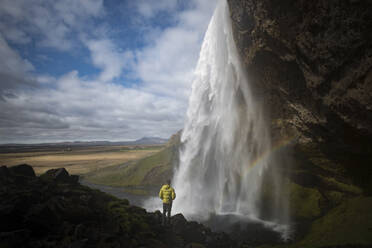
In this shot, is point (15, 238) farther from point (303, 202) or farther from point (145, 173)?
point (145, 173)

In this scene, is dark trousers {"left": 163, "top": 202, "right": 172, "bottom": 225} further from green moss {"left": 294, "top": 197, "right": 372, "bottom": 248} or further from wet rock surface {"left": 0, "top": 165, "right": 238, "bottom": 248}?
green moss {"left": 294, "top": 197, "right": 372, "bottom": 248}

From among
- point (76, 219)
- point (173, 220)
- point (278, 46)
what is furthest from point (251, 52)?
point (76, 219)

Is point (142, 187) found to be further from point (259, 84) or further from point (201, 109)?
point (259, 84)

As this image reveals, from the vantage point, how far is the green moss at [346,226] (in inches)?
433

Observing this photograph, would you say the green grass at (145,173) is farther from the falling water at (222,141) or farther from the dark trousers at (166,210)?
the dark trousers at (166,210)

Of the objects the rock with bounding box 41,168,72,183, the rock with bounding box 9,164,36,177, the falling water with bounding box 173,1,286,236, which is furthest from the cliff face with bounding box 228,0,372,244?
the rock with bounding box 9,164,36,177

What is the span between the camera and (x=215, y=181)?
30.1m

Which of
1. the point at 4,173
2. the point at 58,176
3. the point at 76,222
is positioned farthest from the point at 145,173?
the point at 76,222

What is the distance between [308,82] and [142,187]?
38083 millimetres

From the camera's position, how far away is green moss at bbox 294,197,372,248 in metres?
11.0

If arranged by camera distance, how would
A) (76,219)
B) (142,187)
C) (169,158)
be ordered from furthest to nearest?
(169,158), (142,187), (76,219)

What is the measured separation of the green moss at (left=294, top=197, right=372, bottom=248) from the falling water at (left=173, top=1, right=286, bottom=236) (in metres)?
5.65

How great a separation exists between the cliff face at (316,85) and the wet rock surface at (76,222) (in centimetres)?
1078

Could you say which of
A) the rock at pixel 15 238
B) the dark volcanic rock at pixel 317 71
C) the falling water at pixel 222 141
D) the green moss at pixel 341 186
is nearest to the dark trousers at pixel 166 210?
the rock at pixel 15 238
